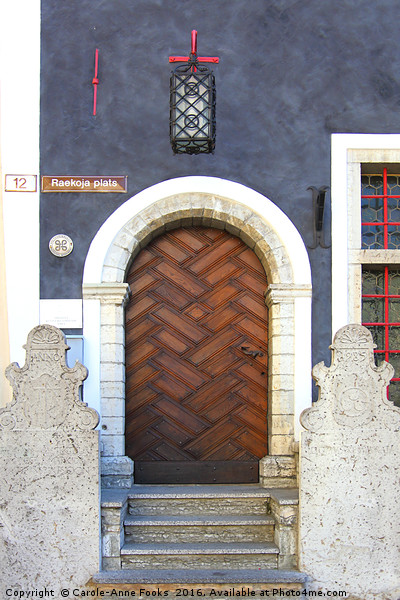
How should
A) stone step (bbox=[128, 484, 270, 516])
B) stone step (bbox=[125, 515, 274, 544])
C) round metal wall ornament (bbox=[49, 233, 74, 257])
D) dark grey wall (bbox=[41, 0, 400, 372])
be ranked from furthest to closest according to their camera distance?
dark grey wall (bbox=[41, 0, 400, 372]) < round metal wall ornament (bbox=[49, 233, 74, 257]) < stone step (bbox=[128, 484, 270, 516]) < stone step (bbox=[125, 515, 274, 544])

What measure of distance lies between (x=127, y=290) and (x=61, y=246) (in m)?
0.69

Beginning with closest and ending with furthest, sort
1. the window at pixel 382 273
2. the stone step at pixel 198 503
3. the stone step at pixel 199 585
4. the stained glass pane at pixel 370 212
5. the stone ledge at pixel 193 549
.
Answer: the stone step at pixel 199 585 < the stone ledge at pixel 193 549 < the stone step at pixel 198 503 < the window at pixel 382 273 < the stained glass pane at pixel 370 212

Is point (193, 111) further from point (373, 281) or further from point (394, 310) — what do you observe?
point (394, 310)

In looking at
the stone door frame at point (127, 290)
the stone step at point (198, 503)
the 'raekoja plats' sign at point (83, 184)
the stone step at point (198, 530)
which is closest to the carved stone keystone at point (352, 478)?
the stone step at point (198, 530)

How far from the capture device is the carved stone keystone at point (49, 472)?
5078mm

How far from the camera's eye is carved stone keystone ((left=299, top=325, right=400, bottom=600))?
509 centimetres

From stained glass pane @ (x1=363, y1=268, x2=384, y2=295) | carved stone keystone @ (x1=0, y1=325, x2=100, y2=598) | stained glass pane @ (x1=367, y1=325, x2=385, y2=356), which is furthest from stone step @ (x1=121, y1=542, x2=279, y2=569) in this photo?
stained glass pane @ (x1=363, y1=268, x2=384, y2=295)

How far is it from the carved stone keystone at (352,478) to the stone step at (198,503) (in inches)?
26.6

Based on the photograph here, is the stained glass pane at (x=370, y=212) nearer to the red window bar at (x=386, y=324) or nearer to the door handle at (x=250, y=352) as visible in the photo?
the red window bar at (x=386, y=324)

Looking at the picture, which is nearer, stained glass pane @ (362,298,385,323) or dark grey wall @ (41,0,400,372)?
dark grey wall @ (41,0,400,372)

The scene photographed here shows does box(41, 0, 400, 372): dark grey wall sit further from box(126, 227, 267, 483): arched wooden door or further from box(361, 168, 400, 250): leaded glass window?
box(126, 227, 267, 483): arched wooden door

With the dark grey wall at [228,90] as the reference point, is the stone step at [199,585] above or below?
below

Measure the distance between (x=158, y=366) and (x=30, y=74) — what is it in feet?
9.36

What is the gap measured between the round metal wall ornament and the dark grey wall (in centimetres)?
11
